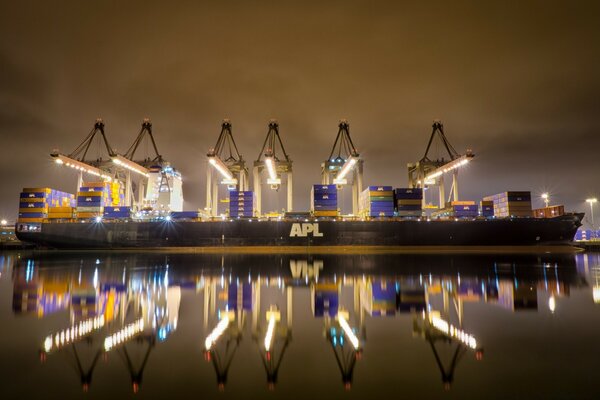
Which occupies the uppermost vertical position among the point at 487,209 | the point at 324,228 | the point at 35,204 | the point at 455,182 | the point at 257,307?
the point at 455,182

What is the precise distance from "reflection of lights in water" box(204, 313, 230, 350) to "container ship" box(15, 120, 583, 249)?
3337cm

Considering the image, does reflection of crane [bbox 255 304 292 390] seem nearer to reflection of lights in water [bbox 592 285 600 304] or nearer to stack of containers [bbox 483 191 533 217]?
reflection of lights in water [bbox 592 285 600 304]

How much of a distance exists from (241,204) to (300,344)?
38.3m

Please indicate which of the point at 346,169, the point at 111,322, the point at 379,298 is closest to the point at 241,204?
the point at 346,169

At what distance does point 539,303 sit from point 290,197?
38193mm

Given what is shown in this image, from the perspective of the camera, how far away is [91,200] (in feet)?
146

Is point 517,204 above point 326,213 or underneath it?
above

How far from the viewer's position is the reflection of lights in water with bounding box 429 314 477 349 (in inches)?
223

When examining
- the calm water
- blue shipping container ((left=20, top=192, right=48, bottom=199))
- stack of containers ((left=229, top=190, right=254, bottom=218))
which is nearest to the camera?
the calm water

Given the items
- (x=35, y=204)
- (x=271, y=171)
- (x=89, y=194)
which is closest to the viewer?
(x=271, y=171)

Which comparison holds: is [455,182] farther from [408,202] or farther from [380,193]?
[380,193]

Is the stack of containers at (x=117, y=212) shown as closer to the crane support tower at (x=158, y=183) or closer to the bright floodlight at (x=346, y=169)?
the crane support tower at (x=158, y=183)

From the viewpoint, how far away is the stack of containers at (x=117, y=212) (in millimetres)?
42906

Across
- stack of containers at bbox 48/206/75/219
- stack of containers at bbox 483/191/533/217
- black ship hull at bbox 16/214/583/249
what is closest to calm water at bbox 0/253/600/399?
black ship hull at bbox 16/214/583/249
